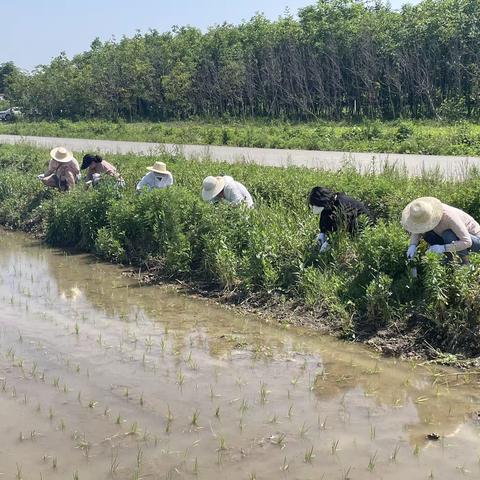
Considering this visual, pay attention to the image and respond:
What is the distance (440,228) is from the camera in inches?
260

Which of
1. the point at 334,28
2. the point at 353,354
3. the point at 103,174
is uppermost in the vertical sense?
the point at 334,28

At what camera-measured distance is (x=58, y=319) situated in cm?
756

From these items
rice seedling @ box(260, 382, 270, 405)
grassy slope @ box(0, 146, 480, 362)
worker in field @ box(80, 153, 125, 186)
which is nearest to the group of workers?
grassy slope @ box(0, 146, 480, 362)

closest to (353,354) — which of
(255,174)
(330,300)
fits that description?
(330,300)

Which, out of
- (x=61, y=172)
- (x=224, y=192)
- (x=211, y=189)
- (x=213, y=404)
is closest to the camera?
(x=213, y=404)

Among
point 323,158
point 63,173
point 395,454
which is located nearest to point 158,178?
point 63,173

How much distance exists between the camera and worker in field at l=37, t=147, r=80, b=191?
13203 millimetres

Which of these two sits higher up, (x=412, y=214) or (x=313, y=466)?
(x=412, y=214)

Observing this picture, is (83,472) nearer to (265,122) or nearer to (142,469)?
(142,469)

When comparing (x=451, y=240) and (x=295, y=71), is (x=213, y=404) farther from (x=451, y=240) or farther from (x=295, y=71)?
(x=295, y=71)

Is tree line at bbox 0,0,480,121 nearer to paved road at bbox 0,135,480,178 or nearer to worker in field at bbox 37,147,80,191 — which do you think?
paved road at bbox 0,135,480,178

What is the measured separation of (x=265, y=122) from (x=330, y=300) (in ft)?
80.4

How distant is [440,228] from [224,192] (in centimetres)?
367

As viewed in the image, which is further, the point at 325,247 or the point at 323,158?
the point at 323,158
